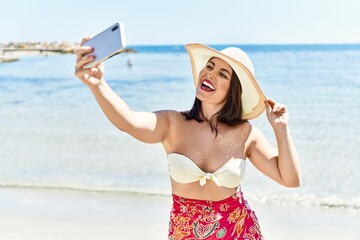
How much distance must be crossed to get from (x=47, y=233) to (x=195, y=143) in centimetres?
289

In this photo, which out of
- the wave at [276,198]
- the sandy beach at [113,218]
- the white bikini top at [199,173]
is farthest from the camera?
the wave at [276,198]

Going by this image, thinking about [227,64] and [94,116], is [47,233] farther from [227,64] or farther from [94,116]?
[94,116]

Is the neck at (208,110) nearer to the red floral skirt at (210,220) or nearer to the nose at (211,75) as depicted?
the nose at (211,75)

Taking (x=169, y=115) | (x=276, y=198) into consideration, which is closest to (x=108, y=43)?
(x=169, y=115)

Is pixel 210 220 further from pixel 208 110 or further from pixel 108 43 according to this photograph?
pixel 108 43

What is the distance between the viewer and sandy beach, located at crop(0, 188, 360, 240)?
17.7 feet

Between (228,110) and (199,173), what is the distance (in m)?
0.39

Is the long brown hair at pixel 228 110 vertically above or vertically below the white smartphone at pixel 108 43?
below

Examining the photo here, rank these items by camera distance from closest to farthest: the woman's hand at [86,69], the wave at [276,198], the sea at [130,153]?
1. the woman's hand at [86,69]
2. the wave at [276,198]
3. the sea at [130,153]

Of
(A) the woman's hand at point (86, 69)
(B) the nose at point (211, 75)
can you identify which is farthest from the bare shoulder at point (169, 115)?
(A) the woman's hand at point (86, 69)

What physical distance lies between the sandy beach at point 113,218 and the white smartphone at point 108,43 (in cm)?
337

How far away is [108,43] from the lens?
7.14ft

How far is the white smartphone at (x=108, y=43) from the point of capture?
2137 mm

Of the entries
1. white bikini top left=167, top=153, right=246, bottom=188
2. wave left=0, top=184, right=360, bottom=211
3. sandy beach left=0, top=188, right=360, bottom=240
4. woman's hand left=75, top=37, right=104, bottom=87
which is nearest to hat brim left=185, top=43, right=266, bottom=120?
white bikini top left=167, top=153, right=246, bottom=188
